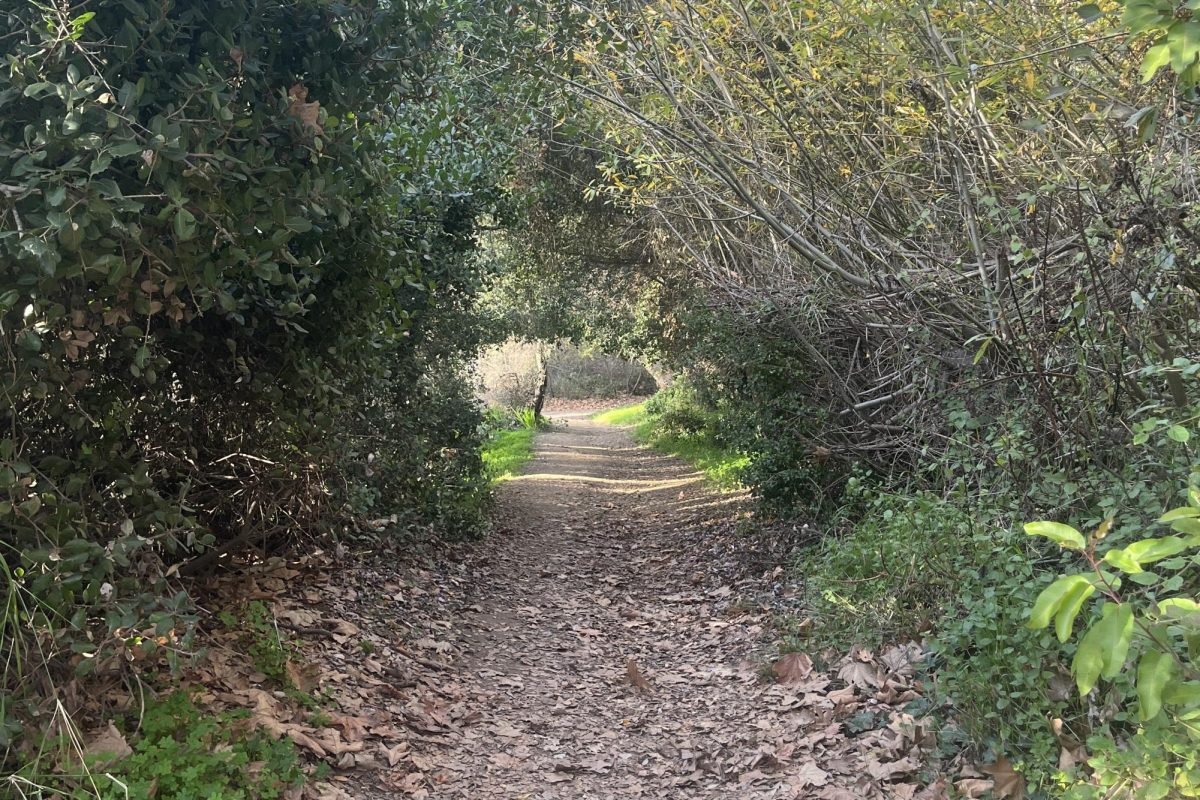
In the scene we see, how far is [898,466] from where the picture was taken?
7.40 m

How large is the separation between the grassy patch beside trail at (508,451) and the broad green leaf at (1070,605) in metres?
12.5

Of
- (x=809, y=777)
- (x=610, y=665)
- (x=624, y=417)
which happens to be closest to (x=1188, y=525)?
(x=809, y=777)

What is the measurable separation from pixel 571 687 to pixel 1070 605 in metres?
4.39

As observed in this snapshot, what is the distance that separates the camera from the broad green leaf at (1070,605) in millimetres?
1601

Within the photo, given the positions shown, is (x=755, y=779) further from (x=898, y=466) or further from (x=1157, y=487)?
(x=898, y=466)

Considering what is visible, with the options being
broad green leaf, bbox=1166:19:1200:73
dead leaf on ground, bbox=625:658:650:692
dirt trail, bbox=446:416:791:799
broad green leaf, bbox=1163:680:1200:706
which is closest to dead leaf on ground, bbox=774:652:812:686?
dirt trail, bbox=446:416:791:799

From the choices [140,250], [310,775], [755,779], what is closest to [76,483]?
[140,250]

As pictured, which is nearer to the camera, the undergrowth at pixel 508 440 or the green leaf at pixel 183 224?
the green leaf at pixel 183 224

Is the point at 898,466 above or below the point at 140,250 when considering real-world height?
below

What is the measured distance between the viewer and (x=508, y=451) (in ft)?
61.8

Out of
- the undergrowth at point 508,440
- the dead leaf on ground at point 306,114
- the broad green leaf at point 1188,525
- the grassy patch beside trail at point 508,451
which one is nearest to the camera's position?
the broad green leaf at point 1188,525

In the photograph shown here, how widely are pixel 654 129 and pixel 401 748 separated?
4427 millimetres

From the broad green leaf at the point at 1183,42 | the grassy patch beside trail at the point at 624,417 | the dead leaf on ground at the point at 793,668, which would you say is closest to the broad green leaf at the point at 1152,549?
the broad green leaf at the point at 1183,42

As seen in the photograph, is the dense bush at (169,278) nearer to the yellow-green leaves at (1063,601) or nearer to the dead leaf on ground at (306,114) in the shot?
the dead leaf on ground at (306,114)
